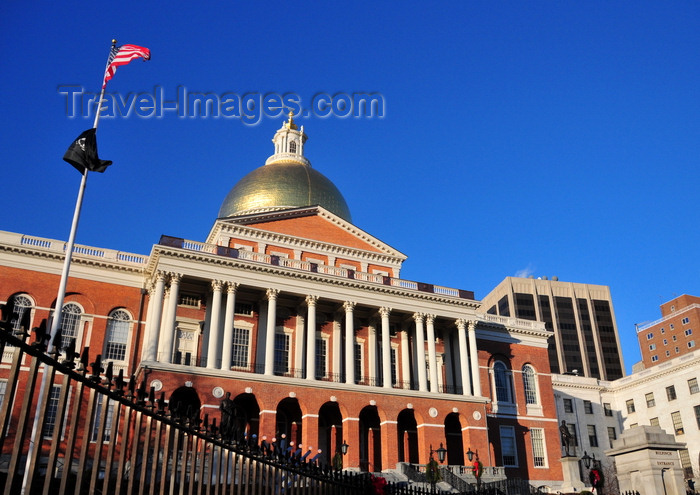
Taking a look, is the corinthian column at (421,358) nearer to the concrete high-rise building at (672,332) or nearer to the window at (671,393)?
the window at (671,393)

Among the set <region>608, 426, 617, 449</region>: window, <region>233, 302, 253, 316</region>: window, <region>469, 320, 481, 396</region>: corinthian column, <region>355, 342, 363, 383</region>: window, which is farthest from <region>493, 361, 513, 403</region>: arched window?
<region>608, 426, 617, 449</region>: window

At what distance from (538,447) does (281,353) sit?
24.7 metres

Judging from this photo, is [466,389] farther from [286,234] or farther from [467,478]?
[286,234]

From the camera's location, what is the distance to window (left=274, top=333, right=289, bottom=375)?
45.5 metres

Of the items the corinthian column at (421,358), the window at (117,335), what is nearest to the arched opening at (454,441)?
the corinthian column at (421,358)

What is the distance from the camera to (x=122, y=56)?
2509 cm

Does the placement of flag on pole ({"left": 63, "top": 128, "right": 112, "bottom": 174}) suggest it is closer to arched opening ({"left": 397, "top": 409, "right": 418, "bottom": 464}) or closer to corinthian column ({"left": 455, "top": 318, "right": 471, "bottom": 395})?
arched opening ({"left": 397, "top": 409, "right": 418, "bottom": 464})

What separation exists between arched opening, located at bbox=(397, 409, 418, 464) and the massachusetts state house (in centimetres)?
11

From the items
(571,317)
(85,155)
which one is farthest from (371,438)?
(571,317)

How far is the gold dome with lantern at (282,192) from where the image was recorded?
56688 millimetres

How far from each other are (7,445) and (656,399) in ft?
211

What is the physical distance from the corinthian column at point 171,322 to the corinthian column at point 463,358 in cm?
2202

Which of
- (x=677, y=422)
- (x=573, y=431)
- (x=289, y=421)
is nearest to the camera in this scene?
(x=289, y=421)

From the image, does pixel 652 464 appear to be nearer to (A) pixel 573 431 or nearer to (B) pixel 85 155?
(B) pixel 85 155
